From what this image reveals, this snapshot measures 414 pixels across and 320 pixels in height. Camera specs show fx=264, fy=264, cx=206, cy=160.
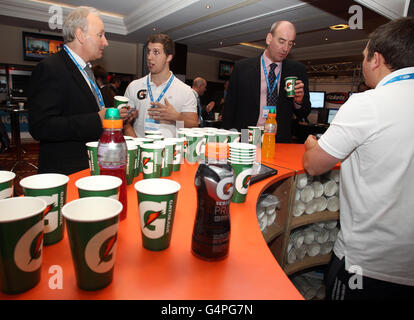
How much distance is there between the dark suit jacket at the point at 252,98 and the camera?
2.58 metres

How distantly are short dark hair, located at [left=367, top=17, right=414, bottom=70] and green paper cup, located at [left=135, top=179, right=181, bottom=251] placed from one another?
1187mm

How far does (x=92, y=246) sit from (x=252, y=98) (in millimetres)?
2318

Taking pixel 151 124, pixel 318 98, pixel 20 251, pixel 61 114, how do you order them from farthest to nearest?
1. pixel 318 98
2. pixel 151 124
3. pixel 61 114
4. pixel 20 251

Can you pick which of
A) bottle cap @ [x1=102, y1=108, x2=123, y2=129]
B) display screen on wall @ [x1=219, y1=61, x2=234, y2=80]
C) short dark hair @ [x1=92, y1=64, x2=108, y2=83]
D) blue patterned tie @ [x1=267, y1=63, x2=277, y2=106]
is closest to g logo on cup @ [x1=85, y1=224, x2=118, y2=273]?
bottle cap @ [x1=102, y1=108, x2=123, y2=129]

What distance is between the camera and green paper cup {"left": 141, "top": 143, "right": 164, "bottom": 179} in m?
1.16

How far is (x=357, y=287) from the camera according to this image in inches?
51.5

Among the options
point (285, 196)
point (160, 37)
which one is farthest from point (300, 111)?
point (160, 37)

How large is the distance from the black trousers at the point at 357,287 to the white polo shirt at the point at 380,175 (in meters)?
0.04

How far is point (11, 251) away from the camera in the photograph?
0.48 metres

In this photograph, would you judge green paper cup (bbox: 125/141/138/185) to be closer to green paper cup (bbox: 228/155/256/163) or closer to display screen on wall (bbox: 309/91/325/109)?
green paper cup (bbox: 228/155/256/163)

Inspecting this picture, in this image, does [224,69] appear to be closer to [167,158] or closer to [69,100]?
[69,100]

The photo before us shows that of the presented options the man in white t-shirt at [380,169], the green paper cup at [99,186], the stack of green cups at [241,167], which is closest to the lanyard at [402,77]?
the man in white t-shirt at [380,169]

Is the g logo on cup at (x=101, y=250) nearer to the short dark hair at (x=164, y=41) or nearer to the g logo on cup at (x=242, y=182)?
the g logo on cup at (x=242, y=182)

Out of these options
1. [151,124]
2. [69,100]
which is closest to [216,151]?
[69,100]
